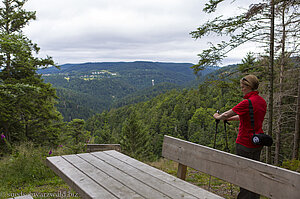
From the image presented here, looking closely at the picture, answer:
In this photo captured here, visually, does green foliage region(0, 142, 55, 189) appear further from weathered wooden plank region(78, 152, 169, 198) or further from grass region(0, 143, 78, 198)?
weathered wooden plank region(78, 152, 169, 198)

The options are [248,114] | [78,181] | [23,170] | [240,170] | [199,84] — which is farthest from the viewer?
[199,84]

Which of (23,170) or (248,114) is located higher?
(248,114)

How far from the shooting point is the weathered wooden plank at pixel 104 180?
6.17 ft

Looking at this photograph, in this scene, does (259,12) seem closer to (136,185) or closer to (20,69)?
(136,185)

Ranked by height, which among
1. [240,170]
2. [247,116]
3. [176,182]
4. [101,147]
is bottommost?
[101,147]

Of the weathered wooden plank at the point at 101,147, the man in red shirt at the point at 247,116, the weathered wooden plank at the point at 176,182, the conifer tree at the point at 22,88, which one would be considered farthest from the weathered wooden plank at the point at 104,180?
the conifer tree at the point at 22,88

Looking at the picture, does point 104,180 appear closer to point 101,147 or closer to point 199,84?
point 101,147

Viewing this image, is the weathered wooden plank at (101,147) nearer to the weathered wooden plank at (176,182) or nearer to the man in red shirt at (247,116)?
the weathered wooden plank at (176,182)

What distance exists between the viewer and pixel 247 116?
105 inches

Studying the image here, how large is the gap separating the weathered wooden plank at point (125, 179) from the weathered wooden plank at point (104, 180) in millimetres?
50

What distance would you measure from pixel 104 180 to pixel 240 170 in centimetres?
124

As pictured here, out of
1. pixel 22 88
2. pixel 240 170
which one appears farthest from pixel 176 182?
pixel 22 88

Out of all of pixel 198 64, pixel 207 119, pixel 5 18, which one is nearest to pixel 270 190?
pixel 198 64

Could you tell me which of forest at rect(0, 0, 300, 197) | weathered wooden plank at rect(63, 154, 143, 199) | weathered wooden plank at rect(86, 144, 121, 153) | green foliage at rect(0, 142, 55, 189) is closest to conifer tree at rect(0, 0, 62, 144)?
forest at rect(0, 0, 300, 197)
